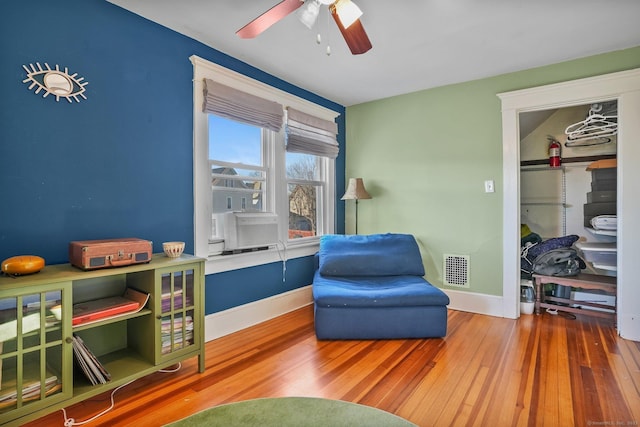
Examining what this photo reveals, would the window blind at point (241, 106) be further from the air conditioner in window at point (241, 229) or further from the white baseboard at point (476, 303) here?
the white baseboard at point (476, 303)

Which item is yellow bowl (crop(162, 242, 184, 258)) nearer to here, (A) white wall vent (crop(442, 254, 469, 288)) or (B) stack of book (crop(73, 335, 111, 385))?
(B) stack of book (crop(73, 335, 111, 385))

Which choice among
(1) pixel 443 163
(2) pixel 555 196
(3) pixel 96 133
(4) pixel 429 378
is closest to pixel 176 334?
(3) pixel 96 133

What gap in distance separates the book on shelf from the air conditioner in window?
0.88 metres

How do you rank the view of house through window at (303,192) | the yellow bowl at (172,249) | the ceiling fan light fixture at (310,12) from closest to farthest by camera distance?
the ceiling fan light fixture at (310,12), the yellow bowl at (172,249), the view of house through window at (303,192)

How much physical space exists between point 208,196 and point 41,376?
1488 millimetres

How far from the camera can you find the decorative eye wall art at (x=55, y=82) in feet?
5.78

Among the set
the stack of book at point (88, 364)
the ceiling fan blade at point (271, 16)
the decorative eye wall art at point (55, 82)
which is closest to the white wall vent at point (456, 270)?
the ceiling fan blade at point (271, 16)

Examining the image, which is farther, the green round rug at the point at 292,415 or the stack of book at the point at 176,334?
the stack of book at the point at 176,334

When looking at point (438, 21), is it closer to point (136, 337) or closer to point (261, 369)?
point (261, 369)

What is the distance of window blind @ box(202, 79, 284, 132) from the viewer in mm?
2533

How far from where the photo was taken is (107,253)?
1715 millimetres

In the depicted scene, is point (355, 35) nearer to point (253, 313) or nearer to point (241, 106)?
point (241, 106)

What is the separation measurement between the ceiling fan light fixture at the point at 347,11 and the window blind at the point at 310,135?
1623 millimetres

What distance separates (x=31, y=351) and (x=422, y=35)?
302cm
